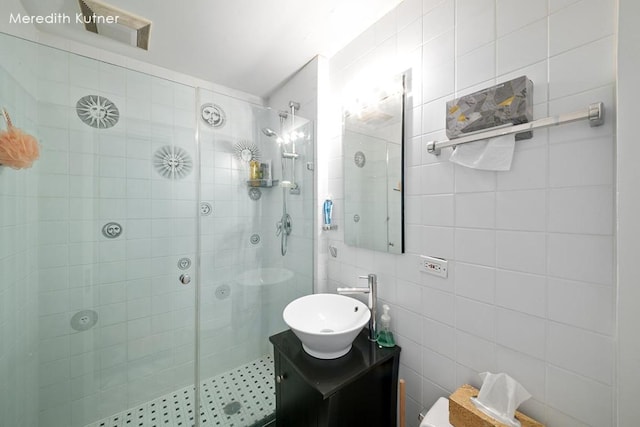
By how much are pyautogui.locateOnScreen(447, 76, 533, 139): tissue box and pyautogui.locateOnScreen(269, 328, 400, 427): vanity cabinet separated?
1.08 metres

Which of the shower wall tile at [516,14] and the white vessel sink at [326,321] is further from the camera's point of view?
the white vessel sink at [326,321]

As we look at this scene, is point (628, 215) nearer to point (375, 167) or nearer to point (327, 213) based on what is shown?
point (375, 167)

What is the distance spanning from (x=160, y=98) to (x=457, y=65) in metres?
1.68

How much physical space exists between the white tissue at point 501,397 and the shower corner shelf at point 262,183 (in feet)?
5.00

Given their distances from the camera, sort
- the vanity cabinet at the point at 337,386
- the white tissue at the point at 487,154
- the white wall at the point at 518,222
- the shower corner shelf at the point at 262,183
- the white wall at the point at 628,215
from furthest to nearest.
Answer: the shower corner shelf at the point at 262,183 < the vanity cabinet at the point at 337,386 < the white tissue at the point at 487,154 < the white wall at the point at 518,222 < the white wall at the point at 628,215

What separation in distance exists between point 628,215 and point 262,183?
163 cm

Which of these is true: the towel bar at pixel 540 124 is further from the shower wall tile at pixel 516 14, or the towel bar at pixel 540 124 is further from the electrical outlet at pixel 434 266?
the electrical outlet at pixel 434 266

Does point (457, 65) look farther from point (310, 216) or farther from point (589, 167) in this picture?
point (310, 216)

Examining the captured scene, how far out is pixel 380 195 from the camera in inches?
51.4

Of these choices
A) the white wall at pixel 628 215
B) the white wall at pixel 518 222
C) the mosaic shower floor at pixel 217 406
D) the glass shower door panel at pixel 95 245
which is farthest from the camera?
the mosaic shower floor at pixel 217 406

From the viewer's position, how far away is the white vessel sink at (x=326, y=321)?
1018 mm

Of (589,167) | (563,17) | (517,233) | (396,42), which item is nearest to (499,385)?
(517,233)

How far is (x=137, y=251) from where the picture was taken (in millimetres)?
1484

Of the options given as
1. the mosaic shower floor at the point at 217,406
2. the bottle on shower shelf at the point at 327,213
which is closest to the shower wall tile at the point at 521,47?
the bottle on shower shelf at the point at 327,213
